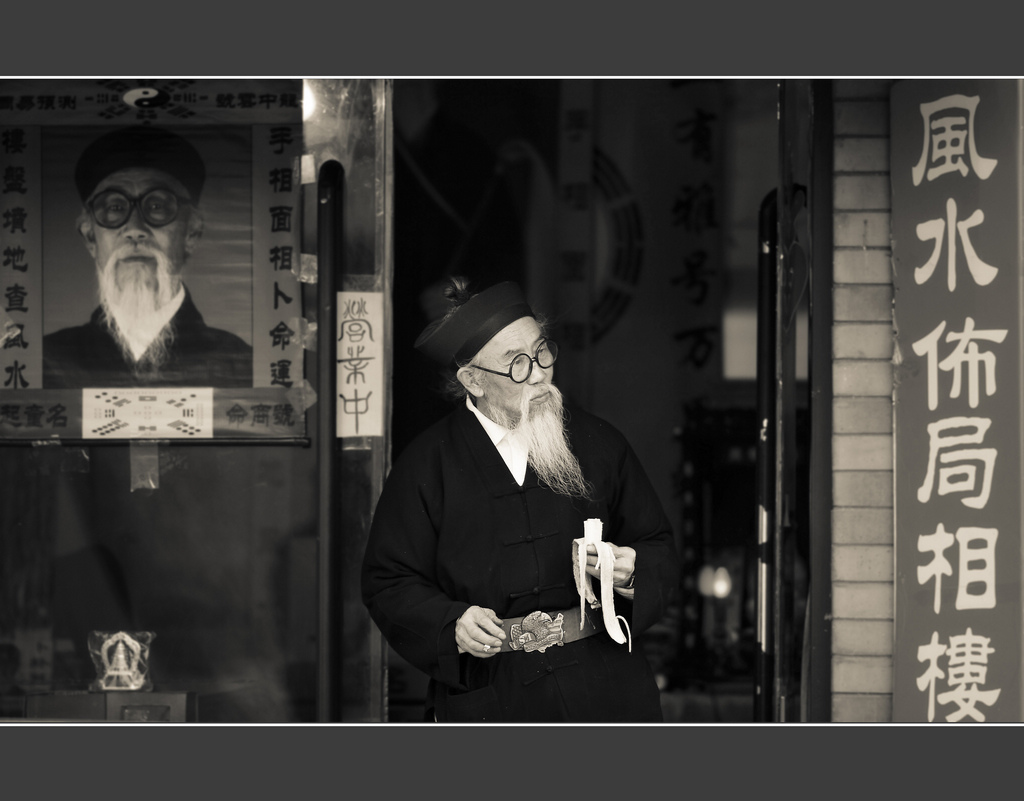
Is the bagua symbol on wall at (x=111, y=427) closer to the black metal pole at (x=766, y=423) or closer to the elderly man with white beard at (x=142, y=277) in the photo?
the elderly man with white beard at (x=142, y=277)

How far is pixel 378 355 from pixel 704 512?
1.64m

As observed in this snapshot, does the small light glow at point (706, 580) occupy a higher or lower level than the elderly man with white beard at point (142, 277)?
lower

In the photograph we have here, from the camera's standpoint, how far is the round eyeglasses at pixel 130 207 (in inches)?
200

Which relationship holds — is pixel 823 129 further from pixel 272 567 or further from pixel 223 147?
pixel 272 567

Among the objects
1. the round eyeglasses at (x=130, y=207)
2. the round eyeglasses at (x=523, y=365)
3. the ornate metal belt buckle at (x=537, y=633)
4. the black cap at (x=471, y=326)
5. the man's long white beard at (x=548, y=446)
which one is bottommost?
the ornate metal belt buckle at (x=537, y=633)

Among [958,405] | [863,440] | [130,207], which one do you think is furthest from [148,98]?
[958,405]

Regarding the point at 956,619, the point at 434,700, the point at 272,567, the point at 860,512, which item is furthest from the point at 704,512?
the point at 272,567

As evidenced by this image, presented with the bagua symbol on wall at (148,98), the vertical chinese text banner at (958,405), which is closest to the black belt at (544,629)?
the vertical chinese text banner at (958,405)

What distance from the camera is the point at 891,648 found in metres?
4.50

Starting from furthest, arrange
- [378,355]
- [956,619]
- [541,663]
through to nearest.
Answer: [378,355] → [956,619] → [541,663]

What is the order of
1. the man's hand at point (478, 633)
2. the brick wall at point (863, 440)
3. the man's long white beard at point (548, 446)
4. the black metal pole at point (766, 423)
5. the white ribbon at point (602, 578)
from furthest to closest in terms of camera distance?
the black metal pole at point (766, 423)
the brick wall at point (863, 440)
the man's long white beard at point (548, 446)
the white ribbon at point (602, 578)
the man's hand at point (478, 633)

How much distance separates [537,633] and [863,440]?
5.31ft

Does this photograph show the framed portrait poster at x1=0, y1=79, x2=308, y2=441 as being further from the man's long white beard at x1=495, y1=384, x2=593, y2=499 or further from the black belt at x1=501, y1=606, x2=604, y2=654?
the black belt at x1=501, y1=606, x2=604, y2=654

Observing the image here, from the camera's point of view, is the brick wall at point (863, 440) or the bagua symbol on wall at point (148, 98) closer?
the brick wall at point (863, 440)
